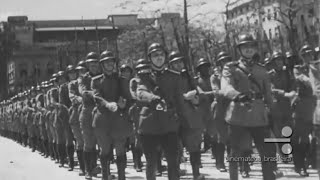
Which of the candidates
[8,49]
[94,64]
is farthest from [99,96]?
[8,49]

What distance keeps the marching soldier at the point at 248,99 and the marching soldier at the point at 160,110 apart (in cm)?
70

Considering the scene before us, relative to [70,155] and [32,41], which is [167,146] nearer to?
[70,155]

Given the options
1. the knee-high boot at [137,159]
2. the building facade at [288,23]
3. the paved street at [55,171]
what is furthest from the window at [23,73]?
the knee-high boot at [137,159]

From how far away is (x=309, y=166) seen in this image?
10.7 meters

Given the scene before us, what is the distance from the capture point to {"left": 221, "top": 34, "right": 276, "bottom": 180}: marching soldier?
22.9 feet

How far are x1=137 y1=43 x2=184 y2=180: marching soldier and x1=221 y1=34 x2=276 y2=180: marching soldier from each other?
2.29 ft

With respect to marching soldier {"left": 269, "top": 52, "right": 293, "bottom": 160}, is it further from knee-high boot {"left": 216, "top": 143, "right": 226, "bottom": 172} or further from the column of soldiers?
knee-high boot {"left": 216, "top": 143, "right": 226, "bottom": 172}

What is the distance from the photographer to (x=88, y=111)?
34.2 ft

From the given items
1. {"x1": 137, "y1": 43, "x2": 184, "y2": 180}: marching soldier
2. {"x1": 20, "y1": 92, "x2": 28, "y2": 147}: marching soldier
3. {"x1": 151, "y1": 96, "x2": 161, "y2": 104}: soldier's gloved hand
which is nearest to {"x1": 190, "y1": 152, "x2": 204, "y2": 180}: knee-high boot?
{"x1": 137, "y1": 43, "x2": 184, "y2": 180}: marching soldier

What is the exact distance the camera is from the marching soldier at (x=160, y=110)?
24.3ft

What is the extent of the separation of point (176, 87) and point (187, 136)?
1.87 metres

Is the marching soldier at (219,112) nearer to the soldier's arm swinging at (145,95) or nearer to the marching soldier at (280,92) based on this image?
the marching soldier at (280,92)

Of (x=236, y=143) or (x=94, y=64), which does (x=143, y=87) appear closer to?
(x=236, y=143)

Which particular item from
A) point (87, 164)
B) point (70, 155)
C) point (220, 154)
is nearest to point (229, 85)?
point (220, 154)
